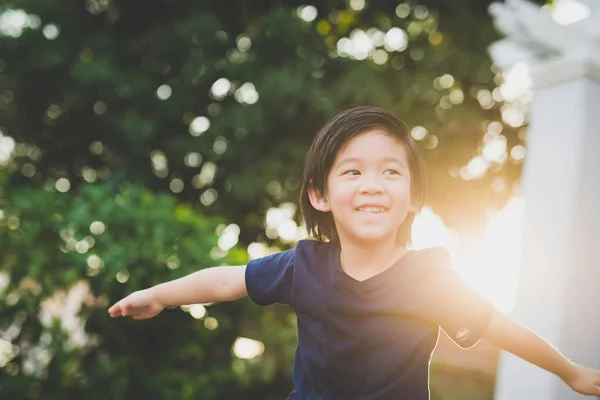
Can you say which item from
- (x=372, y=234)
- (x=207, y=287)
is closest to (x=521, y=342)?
(x=372, y=234)

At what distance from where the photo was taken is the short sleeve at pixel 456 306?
1.32 meters

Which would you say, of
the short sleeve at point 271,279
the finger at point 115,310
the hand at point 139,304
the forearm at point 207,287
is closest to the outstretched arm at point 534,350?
the short sleeve at point 271,279

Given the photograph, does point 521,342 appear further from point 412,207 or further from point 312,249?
point 312,249

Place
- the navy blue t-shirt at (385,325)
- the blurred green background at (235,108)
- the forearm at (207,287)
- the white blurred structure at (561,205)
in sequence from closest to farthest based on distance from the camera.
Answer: the navy blue t-shirt at (385,325)
the forearm at (207,287)
the white blurred structure at (561,205)
the blurred green background at (235,108)

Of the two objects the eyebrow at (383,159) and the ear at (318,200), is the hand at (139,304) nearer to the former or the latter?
the ear at (318,200)

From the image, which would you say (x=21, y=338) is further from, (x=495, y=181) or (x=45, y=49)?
(x=495, y=181)

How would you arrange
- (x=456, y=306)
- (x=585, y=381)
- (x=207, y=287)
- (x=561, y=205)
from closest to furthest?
(x=456, y=306)
(x=585, y=381)
(x=207, y=287)
(x=561, y=205)

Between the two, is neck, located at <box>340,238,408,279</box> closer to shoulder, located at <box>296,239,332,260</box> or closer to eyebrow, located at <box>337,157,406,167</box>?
shoulder, located at <box>296,239,332,260</box>

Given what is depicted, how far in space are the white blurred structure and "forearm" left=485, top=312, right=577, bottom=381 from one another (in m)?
1.62

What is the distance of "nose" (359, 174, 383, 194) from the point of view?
1332 millimetres

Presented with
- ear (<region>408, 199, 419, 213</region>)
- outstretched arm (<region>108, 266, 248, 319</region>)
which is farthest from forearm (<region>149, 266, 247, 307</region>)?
ear (<region>408, 199, 419, 213</region>)

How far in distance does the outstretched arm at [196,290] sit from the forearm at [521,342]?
66cm

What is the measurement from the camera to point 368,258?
143cm

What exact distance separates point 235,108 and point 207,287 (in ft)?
14.3
